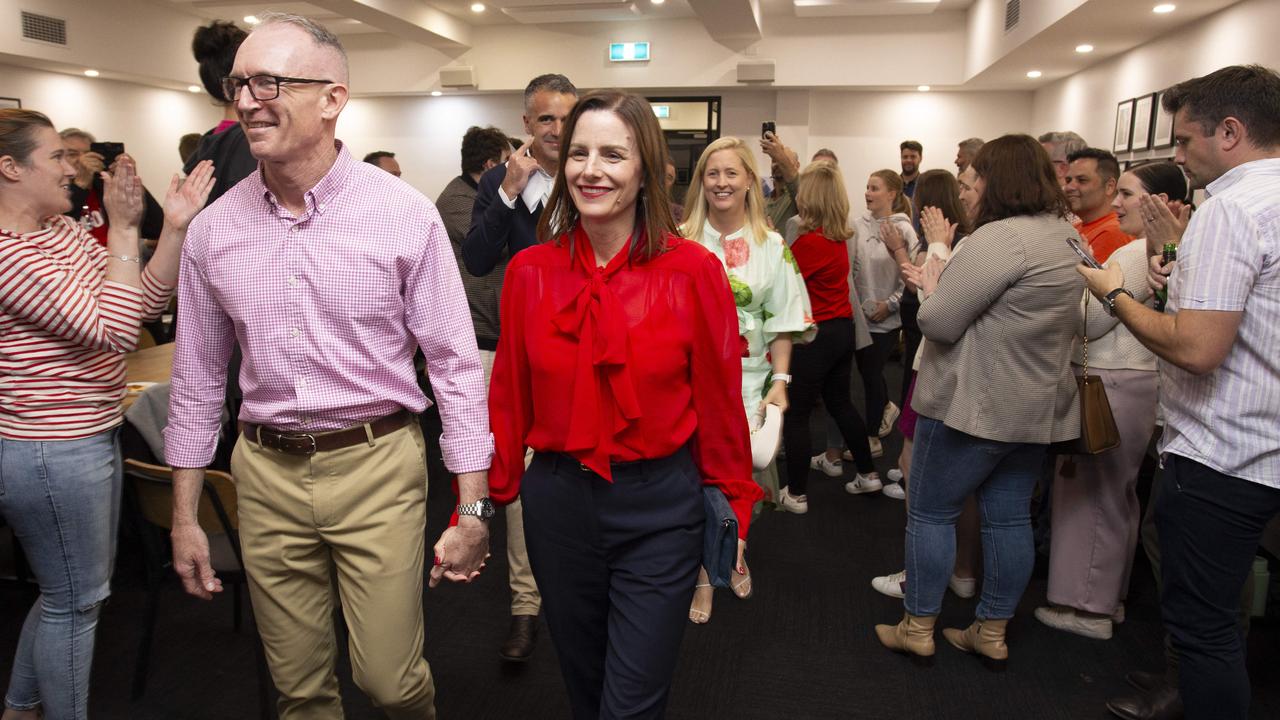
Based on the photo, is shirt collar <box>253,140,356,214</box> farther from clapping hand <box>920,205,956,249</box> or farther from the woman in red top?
the woman in red top

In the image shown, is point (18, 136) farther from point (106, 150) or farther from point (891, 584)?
point (106, 150)

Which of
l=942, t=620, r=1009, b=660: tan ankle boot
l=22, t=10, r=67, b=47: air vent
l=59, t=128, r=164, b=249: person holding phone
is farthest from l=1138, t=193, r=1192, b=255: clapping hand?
l=22, t=10, r=67, b=47: air vent

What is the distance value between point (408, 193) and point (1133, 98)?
6730 millimetres

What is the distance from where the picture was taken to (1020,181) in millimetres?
2486

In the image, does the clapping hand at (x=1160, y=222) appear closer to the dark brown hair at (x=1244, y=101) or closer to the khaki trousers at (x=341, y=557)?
the dark brown hair at (x=1244, y=101)

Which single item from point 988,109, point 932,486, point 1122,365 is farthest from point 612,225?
point 988,109

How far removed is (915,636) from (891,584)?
1.78 feet

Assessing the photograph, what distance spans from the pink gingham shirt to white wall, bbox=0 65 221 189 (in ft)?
29.8

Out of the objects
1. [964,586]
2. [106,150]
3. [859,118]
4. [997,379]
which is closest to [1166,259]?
Result: [997,379]

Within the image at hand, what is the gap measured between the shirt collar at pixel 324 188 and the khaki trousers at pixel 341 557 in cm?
49

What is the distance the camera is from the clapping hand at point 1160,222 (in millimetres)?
2246

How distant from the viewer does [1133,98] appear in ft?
21.3

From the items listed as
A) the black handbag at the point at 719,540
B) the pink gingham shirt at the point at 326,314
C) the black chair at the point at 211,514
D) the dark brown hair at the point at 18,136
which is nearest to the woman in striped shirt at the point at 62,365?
the dark brown hair at the point at 18,136

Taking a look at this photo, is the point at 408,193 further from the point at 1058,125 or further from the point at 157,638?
the point at 1058,125
